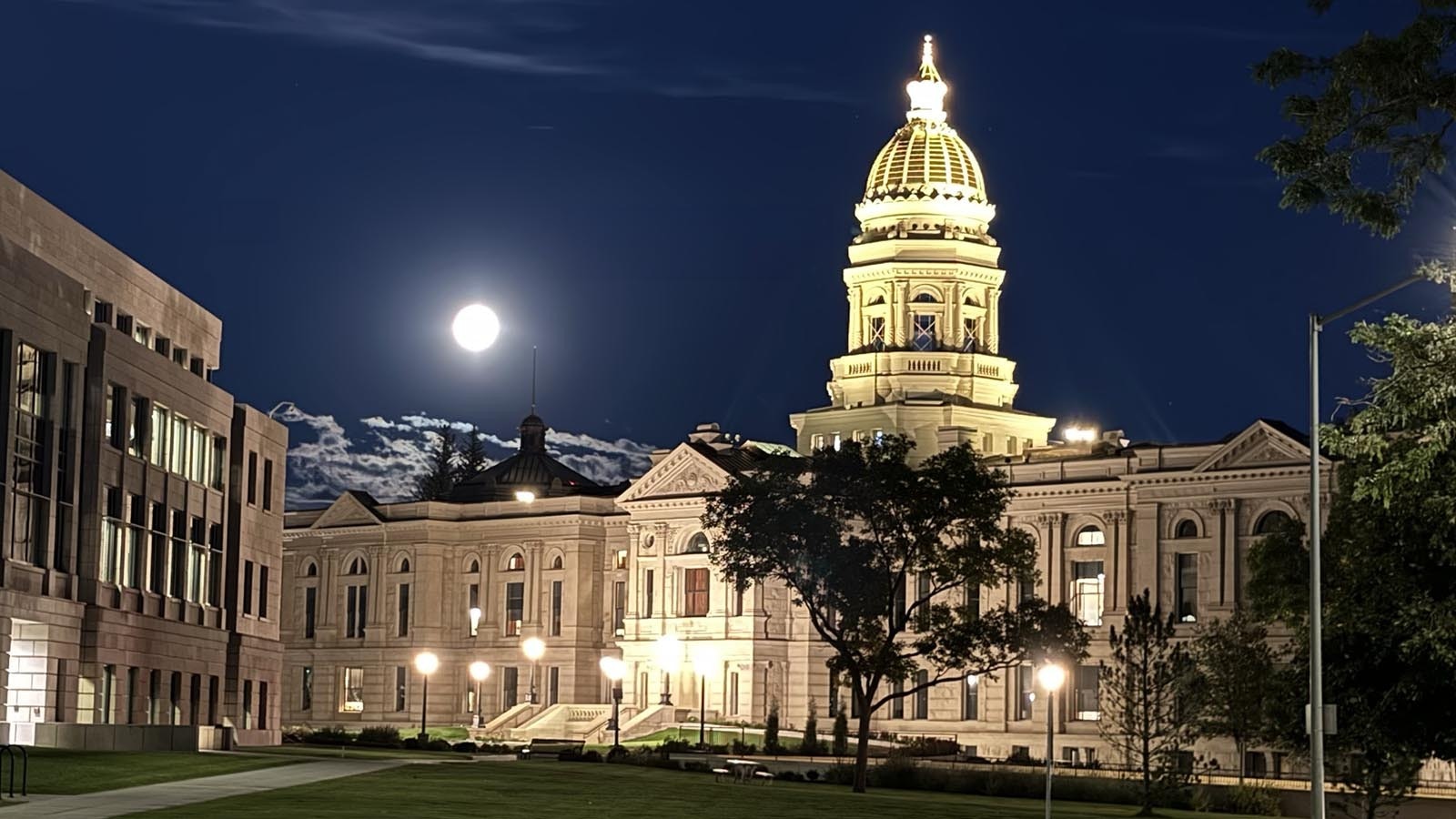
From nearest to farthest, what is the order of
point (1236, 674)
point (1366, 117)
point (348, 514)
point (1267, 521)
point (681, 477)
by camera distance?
point (1366, 117) → point (1236, 674) → point (1267, 521) → point (681, 477) → point (348, 514)

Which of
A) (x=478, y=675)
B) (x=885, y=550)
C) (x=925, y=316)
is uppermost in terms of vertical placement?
(x=925, y=316)

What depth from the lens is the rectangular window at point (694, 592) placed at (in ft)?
465

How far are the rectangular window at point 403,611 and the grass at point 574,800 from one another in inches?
3057

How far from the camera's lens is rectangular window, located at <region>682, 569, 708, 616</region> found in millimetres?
141875

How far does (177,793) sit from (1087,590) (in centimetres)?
8061

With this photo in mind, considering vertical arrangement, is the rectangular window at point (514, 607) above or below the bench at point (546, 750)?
above

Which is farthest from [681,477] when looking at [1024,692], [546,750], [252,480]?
[252,480]

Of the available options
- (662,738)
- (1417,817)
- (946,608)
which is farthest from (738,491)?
(662,738)

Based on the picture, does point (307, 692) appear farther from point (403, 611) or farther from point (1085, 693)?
point (1085, 693)

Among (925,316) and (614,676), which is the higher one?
(925,316)

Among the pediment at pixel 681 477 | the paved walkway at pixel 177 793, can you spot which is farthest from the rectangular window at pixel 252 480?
the pediment at pixel 681 477

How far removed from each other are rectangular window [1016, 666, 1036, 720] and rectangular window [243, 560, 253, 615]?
42087 millimetres

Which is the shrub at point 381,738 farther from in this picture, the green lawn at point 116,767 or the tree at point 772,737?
the green lawn at point 116,767

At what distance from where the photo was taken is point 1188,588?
409ft
